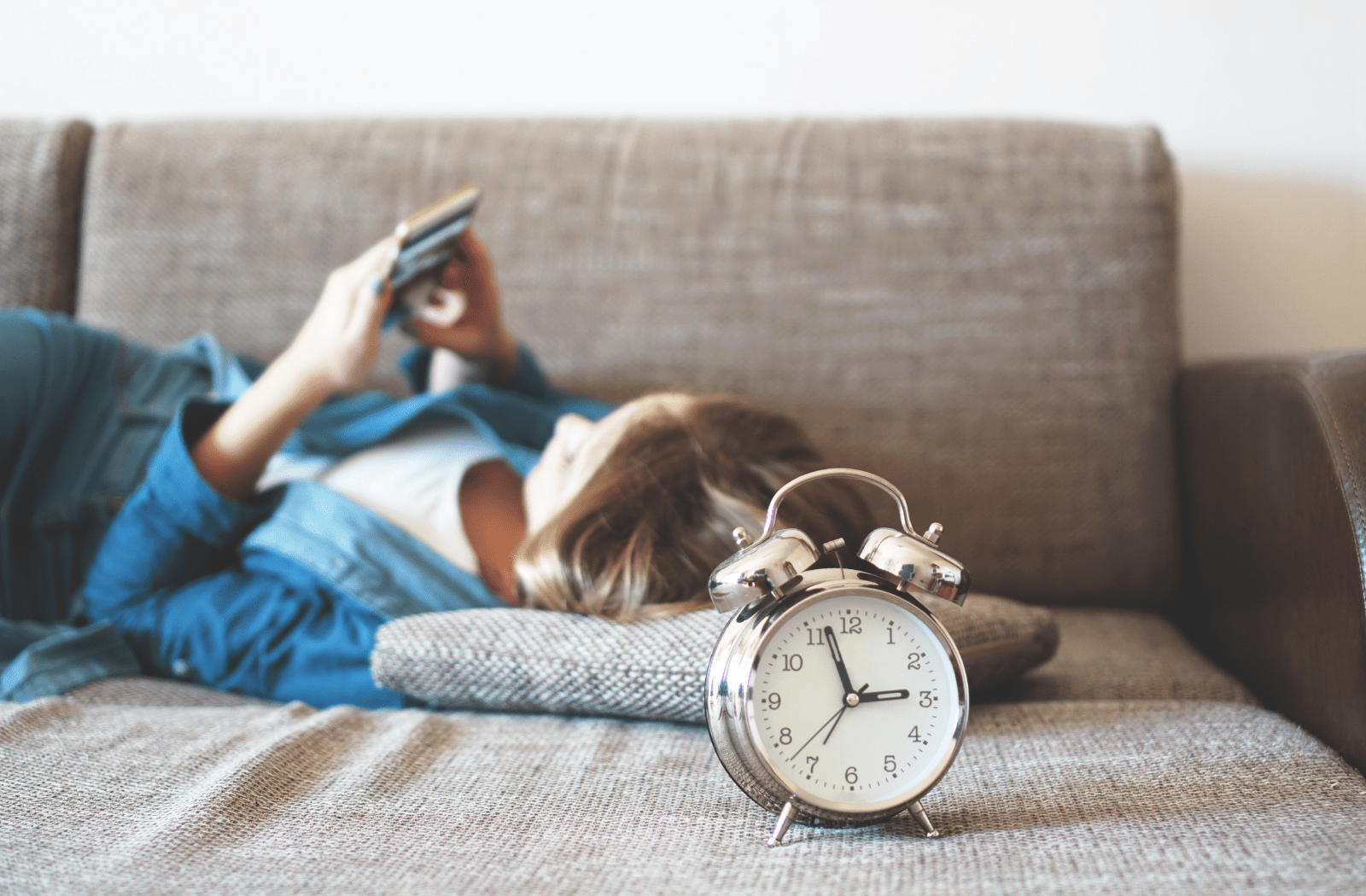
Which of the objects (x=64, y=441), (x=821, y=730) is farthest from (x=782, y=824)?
(x=64, y=441)

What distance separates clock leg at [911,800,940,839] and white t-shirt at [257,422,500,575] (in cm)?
57

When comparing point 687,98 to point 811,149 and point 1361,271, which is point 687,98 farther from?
point 1361,271


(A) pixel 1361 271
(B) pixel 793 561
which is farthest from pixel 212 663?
(A) pixel 1361 271

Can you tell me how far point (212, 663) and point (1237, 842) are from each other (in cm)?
89

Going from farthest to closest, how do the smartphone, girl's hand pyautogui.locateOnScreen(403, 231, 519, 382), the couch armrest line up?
girl's hand pyautogui.locateOnScreen(403, 231, 519, 382) → the smartphone → the couch armrest

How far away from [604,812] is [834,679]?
0.18 metres

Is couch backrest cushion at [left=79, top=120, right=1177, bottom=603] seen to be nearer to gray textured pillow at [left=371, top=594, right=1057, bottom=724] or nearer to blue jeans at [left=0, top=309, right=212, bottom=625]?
blue jeans at [left=0, top=309, right=212, bottom=625]

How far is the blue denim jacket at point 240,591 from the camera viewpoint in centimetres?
92

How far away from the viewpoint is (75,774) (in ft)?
2.08

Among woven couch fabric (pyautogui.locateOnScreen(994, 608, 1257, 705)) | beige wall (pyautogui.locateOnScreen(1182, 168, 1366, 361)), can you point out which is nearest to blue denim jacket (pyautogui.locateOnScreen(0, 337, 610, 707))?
woven couch fabric (pyautogui.locateOnScreen(994, 608, 1257, 705))

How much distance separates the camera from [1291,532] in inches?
31.2

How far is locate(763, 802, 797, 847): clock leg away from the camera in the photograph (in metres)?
0.55

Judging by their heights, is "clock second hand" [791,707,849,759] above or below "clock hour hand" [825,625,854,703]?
below

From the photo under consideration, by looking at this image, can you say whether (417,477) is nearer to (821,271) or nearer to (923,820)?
(821,271)
